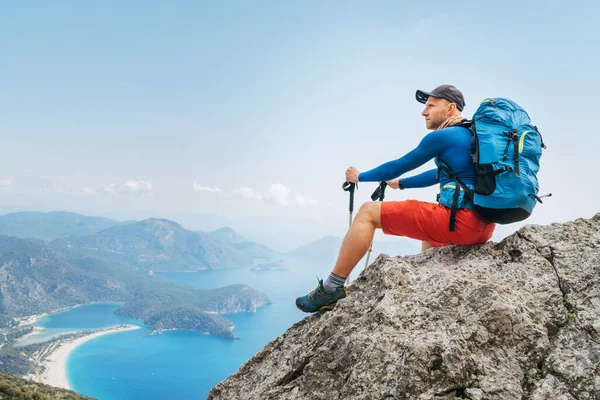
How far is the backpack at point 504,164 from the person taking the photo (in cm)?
356

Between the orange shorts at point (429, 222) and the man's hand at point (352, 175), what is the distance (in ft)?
1.91

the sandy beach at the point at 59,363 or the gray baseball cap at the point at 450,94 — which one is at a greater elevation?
the gray baseball cap at the point at 450,94

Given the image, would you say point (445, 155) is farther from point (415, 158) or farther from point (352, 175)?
point (352, 175)

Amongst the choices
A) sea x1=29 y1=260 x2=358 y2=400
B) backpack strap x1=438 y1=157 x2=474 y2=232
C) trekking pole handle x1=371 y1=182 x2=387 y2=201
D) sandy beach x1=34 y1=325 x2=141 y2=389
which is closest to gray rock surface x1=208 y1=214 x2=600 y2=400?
backpack strap x1=438 y1=157 x2=474 y2=232

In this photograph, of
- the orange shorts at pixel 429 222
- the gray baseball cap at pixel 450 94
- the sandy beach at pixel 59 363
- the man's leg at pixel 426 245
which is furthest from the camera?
the sandy beach at pixel 59 363

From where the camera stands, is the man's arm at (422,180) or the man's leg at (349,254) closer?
the man's leg at (349,254)

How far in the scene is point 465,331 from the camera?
3299mm

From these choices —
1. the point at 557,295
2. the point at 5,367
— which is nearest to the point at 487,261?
the point at 557,295

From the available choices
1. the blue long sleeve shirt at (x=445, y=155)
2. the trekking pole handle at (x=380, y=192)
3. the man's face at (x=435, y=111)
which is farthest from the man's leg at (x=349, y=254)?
the man's face at (x=435, y=111)

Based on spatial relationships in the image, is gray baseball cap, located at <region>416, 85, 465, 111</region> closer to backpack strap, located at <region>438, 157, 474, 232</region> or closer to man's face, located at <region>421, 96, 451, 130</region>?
man's face, located at <region>421, 96, 451, 130</region>

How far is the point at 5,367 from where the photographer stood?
399 ft

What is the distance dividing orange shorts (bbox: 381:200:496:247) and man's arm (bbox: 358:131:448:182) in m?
0.37

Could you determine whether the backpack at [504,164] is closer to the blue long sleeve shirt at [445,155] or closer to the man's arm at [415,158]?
the blue long sleeve shirt at [445,155]

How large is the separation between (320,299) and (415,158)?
204cm
